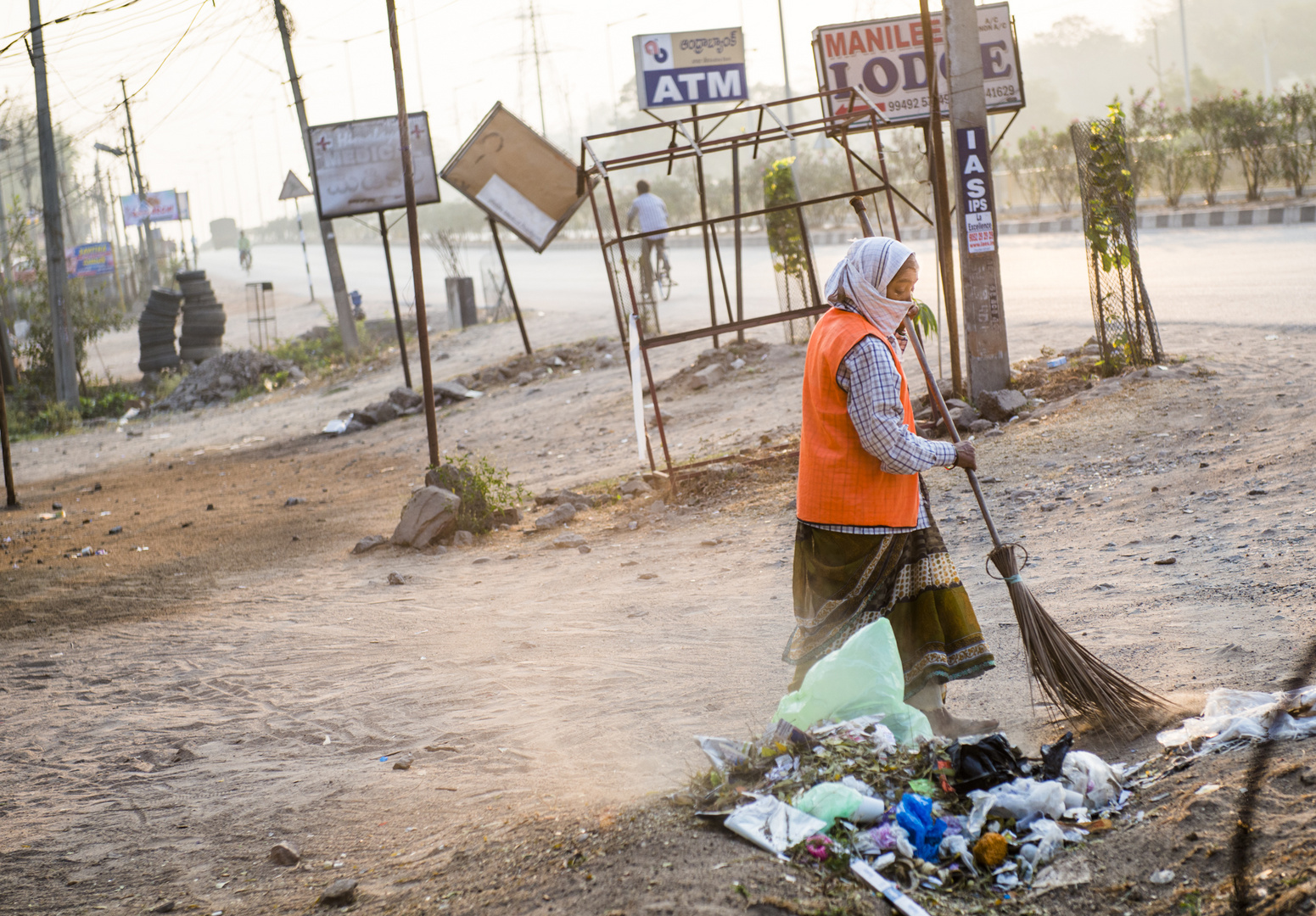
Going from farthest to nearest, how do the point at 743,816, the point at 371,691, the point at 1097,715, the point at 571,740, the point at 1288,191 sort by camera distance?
the point at 1288,191 < the point at 371,691 < the point at 571,740 < the point at 1097,715 < the point at 743,816

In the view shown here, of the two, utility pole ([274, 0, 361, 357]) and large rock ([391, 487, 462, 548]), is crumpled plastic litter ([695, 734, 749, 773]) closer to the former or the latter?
large rock ([391, 487, 462, 548])

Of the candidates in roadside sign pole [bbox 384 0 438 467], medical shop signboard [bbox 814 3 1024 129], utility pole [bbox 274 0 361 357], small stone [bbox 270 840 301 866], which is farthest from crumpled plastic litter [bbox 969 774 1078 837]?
utility pole [bbox 274 0 361 357]

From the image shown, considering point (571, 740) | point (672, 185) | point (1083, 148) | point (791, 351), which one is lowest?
point (571, 740)

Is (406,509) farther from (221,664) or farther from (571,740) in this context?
(571,740)

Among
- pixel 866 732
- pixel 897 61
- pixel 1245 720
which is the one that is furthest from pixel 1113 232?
pixel 866 732

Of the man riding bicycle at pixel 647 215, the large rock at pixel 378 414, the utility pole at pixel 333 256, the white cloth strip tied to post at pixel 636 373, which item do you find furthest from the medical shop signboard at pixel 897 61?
the utility pole at pixel 333 256

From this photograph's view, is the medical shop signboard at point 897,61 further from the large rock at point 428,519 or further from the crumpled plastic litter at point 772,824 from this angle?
the crumpled plastic litter at point 772,824

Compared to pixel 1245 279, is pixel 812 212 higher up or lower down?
higher up

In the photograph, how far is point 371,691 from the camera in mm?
4871

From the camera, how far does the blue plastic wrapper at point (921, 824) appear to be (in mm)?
2738

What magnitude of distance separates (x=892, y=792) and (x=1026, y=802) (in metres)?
0.34

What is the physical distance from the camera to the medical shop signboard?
32.4 ft

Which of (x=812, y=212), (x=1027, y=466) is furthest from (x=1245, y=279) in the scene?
(x=812, y=212)

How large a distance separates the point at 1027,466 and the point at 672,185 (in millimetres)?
31987
